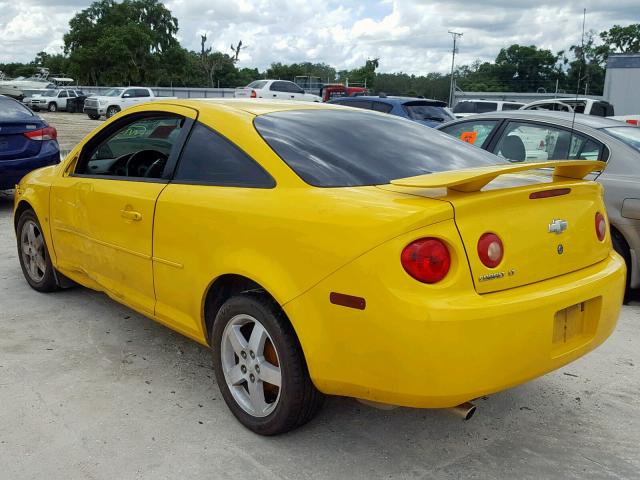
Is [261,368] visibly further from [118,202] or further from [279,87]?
[279,87]

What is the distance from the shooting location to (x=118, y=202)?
3553 millimetres

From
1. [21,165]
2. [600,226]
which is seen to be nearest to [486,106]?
[21,165]

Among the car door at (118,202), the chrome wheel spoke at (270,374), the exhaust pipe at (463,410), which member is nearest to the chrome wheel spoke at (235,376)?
the chrome wheel spoke at (270,374)

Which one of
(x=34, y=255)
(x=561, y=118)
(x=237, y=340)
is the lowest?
(x=34, y=255)

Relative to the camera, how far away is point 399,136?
333 centimetres

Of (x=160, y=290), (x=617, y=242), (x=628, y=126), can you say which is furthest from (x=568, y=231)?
(x=628, y=126)

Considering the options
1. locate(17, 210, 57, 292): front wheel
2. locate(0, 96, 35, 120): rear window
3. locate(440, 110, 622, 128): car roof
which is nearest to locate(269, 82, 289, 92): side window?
locate(0, 96, 35, 120): rear window

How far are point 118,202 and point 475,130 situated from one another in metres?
3.83

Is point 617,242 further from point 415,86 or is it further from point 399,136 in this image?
point 415,86

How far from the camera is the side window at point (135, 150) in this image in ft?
11.6

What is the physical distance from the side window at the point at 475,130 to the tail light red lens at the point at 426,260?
12.8ft

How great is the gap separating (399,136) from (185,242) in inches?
49.2

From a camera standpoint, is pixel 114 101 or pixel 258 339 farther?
pixel 114 101

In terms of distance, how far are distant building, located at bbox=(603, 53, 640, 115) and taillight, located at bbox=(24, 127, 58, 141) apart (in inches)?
880
